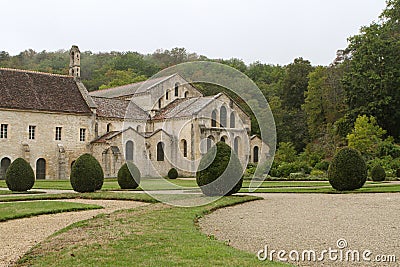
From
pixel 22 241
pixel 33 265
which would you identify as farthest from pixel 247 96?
pixel 33 265

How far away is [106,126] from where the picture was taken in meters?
49.5

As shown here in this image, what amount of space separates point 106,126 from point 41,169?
7.66 metres

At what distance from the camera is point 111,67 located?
8619 centimetres

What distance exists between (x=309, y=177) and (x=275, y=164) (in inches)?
199

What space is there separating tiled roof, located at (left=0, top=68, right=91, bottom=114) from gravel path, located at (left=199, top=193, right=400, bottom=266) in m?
30.7

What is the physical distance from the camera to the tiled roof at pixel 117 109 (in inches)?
1975

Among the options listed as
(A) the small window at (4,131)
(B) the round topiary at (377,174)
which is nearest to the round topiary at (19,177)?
(A) the small window at (4,131)

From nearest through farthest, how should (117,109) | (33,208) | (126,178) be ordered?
(33,208) → (126,178) → (117,109)

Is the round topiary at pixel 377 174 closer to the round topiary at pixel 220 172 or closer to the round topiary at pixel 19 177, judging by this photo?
the round topiary at pixel 220 172

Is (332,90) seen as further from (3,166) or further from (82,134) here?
(3,166)

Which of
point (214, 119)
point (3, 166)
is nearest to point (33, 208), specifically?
point (3, 166)

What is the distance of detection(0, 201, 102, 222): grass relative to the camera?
15.6 meters

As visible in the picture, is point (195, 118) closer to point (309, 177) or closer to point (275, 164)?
point (275, 164)

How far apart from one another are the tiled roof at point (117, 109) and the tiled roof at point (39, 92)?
2307 millimetres
